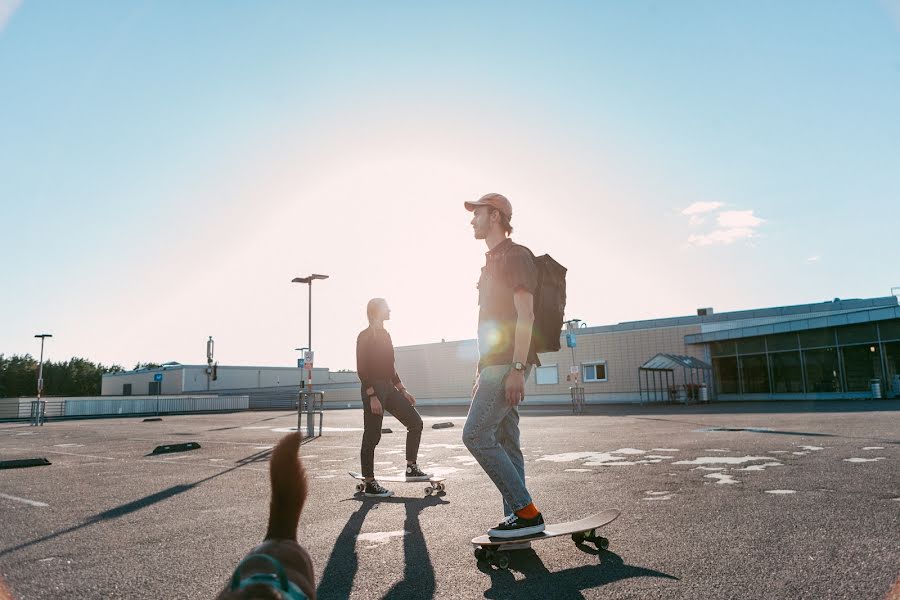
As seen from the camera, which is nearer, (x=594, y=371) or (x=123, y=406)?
(x=594, y=371)

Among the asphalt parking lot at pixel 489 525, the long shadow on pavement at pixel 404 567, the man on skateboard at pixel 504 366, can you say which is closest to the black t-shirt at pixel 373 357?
the asphalt parking lot at pixel 489 525

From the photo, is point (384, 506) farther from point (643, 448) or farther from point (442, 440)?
point (442, 440)

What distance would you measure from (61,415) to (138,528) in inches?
1598

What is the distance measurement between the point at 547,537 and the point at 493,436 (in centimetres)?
65

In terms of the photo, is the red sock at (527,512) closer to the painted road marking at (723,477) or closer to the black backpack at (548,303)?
the black backpack at (548,303)

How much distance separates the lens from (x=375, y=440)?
610cm

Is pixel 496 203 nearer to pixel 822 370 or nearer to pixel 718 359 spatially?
pixel 822 370

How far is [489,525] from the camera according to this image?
4.40 m

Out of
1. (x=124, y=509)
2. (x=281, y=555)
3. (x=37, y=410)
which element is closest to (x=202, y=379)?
(x=37, y=410)

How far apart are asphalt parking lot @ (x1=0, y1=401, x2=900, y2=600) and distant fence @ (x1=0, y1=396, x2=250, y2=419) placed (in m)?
35.2

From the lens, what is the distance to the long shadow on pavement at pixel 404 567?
2902 millimetres

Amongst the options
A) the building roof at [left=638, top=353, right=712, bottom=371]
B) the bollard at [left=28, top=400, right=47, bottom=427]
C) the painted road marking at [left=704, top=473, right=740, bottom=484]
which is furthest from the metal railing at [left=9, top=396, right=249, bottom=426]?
the painted road marking at [left=704, top=473, right=740, bottom=484]

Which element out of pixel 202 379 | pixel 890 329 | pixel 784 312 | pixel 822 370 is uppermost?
pixel 784 312

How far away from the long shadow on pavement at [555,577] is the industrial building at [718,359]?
23.7 meters
